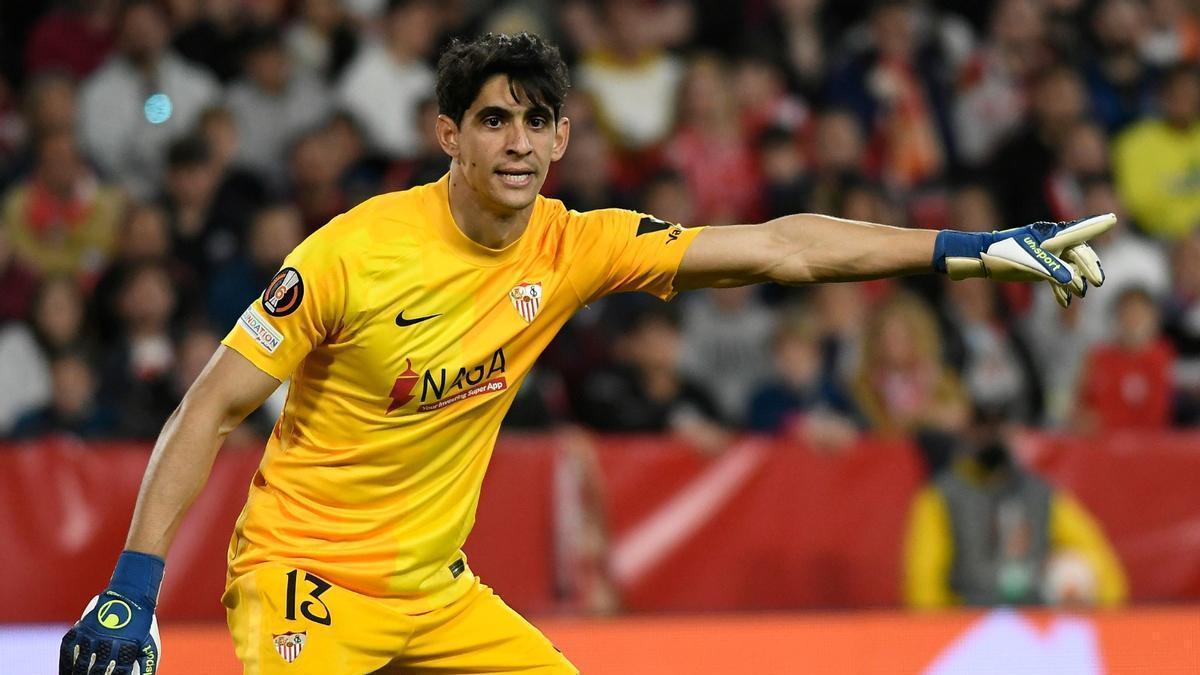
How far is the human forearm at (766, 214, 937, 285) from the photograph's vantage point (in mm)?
4566

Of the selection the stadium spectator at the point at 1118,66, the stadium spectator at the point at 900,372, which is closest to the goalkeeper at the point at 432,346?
the stadium spectator at the point at 900,372

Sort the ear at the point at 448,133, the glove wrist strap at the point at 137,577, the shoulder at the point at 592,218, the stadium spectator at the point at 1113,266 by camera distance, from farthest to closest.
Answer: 1. the stadium spectator at the point at 1113,266
2. the shoulder at the point at 592,218
3. the ear at the point at 448,133
4. the glove wrist strap at the point at 137,577

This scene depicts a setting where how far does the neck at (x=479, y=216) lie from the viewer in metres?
4.62

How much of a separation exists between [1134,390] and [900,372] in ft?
4.54

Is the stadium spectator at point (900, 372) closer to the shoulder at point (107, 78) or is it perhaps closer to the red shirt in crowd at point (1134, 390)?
the red shirt in crowd at point (1134, 390)

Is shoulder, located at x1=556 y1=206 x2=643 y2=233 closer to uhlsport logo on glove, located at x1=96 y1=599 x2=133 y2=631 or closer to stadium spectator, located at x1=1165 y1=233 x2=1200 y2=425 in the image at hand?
uhlsport logo on glove, located at x1=96 y1=599 x2=133 y2=631

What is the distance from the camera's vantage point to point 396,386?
451 cm

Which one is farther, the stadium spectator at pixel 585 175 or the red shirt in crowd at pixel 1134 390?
the stadium spectator at pixel 585 175

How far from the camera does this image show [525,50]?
4.52m

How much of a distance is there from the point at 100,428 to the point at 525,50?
17.0 feet

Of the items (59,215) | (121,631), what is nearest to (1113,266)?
(59,215)

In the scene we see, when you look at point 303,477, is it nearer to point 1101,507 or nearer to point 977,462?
point 977,462

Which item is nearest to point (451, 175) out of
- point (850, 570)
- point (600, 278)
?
point (600, 278)

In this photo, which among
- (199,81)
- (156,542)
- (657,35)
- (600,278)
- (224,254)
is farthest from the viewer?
(657,35)
